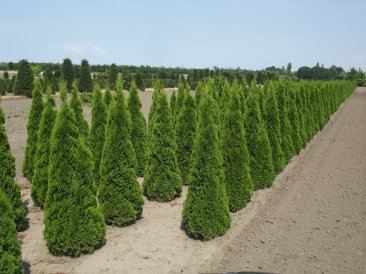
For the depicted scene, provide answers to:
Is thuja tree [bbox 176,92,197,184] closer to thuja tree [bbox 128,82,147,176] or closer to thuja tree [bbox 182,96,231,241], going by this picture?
thuja tree [bbox 128,82,147,176]

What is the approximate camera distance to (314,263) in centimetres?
729

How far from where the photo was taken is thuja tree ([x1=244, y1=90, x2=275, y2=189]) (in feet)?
39.2

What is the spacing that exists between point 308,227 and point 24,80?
39.3 metres

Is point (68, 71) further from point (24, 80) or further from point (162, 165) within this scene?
point (162, 165)

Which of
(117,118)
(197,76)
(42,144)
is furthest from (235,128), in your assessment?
(197,76)

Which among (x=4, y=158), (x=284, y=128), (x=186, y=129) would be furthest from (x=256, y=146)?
(x=4, y=158)

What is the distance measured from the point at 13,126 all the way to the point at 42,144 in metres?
16.2

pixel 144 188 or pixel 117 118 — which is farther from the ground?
pixel 117 118

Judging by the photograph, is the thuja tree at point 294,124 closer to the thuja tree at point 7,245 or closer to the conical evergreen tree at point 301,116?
the conical evergreen tree at point 301,116

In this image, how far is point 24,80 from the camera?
136 feet

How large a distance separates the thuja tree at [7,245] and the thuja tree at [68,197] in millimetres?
1664

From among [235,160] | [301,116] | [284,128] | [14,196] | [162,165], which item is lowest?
[14,196]

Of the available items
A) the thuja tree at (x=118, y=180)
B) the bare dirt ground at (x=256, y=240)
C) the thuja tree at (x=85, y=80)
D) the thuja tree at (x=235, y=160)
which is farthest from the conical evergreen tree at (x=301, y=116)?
the thuja tree at (x=85, y=80)

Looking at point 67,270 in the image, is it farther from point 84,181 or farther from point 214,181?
point 214,181
